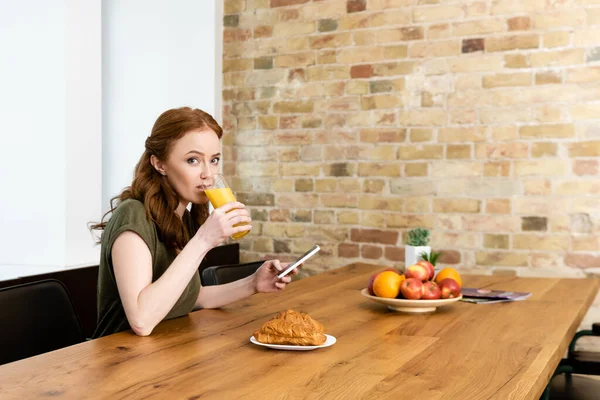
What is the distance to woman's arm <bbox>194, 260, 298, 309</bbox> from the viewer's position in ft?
6.95

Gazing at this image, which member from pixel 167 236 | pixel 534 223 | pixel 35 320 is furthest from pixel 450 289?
pixel 534 223

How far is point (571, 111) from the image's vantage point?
317cm

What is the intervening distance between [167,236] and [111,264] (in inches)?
6.6

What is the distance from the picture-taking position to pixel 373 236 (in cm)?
365

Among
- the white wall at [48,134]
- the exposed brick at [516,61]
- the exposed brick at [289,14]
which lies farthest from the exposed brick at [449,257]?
the white wall at [48,134]

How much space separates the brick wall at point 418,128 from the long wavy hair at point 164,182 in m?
1.72

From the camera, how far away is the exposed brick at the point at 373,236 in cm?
360

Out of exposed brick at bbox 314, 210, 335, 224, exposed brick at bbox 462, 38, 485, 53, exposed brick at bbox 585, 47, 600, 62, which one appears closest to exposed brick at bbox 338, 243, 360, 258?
exposed brick at bbox 314, 210, 335, 224

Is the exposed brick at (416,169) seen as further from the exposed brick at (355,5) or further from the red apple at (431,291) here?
the red apple at (431,291)

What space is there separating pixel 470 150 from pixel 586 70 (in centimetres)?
63

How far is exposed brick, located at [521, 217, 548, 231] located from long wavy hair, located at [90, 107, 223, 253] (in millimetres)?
1831

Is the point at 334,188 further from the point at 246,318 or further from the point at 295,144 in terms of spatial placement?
the point at 246,318

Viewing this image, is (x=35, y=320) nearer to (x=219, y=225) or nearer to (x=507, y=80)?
(x=219, y=225)

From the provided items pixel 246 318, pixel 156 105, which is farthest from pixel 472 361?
pixel 156 105
